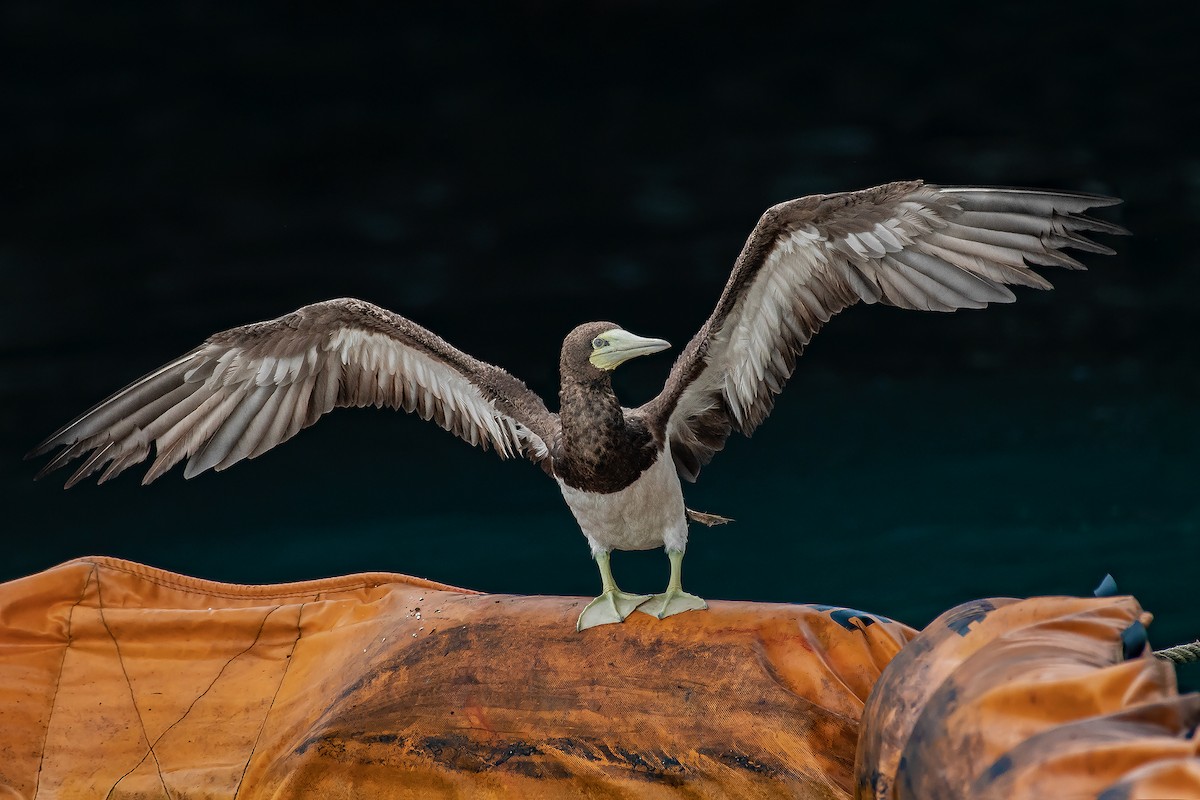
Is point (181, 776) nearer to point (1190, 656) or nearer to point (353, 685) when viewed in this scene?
point (353, 685)

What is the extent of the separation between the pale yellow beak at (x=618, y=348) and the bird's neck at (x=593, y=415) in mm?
43

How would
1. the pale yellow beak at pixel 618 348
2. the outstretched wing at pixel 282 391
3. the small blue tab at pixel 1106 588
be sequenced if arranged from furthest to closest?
the outstretched wing at pixel 282 391
the pale yellow beak at pixel 618 348
the small blue tab at pixel 1106 588

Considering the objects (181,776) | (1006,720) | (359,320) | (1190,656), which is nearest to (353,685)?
(181,776)

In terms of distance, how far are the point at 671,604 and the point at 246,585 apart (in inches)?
42.8

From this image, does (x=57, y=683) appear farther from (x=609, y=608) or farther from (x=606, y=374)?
(x=606, y=374)

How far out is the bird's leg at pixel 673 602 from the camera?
217 centimetres

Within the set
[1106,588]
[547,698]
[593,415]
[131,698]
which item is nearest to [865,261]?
[593,415]

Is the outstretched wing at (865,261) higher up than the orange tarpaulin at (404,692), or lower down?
higher up

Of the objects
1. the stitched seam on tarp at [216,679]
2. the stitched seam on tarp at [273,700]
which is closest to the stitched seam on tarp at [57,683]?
the stitched seam on tarp at [216,679]

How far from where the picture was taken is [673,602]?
2.20 metres

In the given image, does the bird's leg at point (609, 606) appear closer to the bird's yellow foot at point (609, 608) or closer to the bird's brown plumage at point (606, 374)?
the bird's yellow foot at point (609, 608)

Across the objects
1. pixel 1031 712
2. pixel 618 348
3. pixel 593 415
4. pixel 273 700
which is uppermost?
pixel 618 348

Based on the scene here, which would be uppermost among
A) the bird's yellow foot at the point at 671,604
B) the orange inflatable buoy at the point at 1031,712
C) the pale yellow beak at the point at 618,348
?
the pale yellow beak at the point at 618,348

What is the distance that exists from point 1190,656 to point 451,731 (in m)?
1.31
